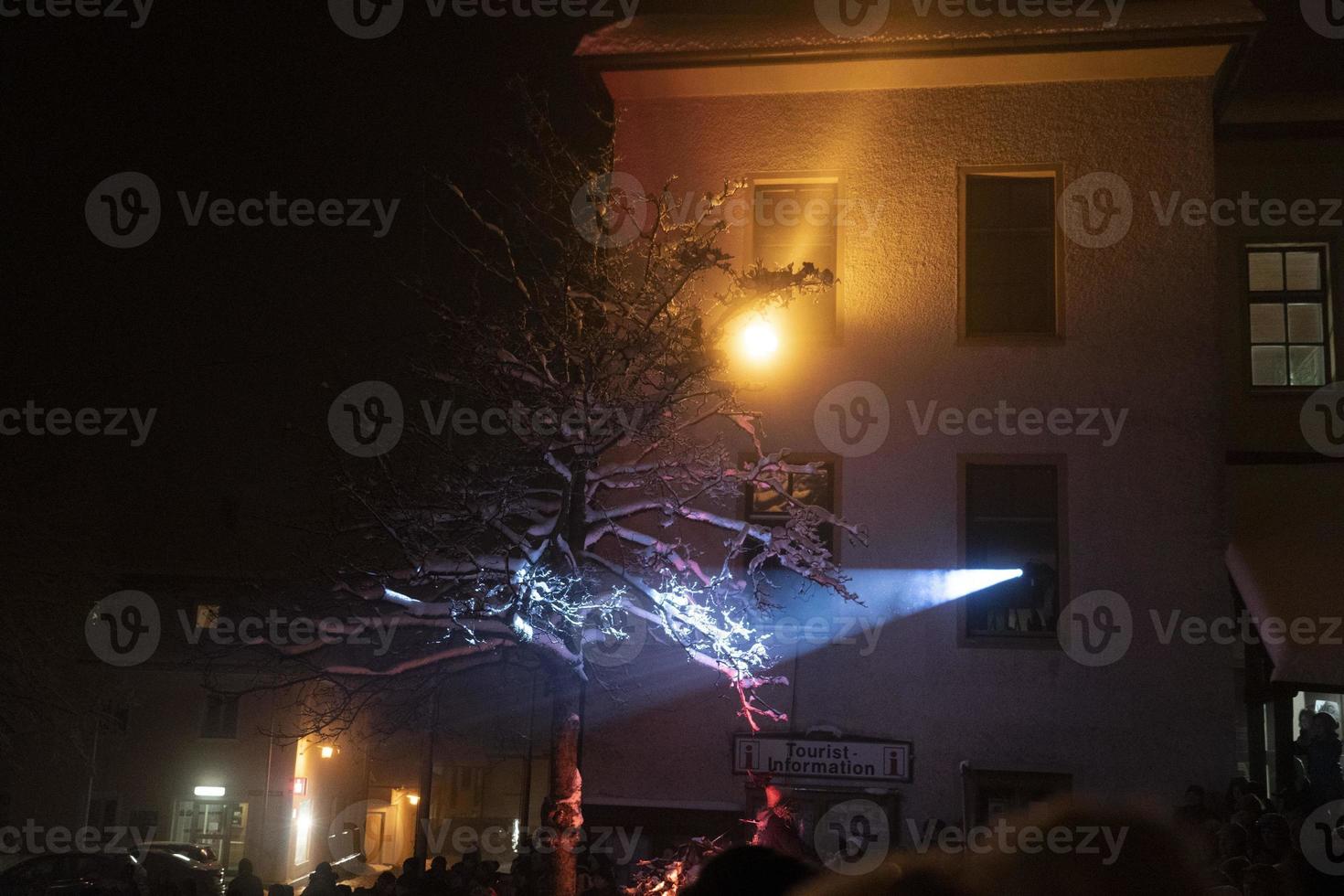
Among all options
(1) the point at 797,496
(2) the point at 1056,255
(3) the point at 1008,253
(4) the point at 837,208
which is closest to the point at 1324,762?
(1) the point at 797,496

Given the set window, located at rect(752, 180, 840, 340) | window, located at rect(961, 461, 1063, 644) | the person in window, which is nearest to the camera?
the person in window

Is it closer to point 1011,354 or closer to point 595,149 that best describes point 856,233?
point 1011,354

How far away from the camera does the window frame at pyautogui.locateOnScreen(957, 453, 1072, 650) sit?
12.9 m

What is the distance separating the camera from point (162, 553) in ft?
102

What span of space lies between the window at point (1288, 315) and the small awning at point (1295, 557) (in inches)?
51.2

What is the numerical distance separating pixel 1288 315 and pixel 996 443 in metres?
3.86

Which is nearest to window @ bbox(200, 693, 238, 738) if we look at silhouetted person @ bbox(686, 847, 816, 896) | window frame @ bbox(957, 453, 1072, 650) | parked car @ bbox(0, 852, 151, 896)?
parked car @ bbox(0, 852, 151, 896)

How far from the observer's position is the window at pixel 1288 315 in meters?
13.7

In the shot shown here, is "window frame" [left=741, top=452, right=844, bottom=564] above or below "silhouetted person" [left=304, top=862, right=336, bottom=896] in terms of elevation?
above

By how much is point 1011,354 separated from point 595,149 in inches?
228

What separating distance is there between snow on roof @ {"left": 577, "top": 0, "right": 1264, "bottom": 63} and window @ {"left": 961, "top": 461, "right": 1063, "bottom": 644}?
4898 millimetres

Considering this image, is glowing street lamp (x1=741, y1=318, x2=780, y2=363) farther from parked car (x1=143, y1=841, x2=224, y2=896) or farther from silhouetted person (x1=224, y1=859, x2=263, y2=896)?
parked car (x1=143, y1=841, x2=224, y2=896)

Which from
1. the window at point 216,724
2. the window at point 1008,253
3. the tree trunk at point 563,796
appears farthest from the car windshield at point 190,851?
the window at point 1008,253

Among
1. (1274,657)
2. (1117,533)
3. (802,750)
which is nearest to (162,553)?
(802,750)
